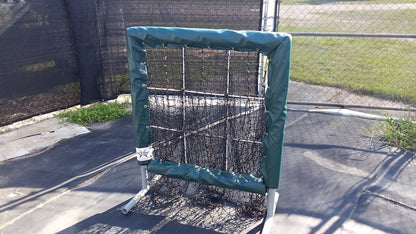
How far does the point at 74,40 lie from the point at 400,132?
18.6 feet

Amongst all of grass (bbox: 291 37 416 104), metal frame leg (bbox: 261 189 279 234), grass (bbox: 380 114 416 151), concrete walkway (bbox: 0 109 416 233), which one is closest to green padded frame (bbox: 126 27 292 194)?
metal frame leg (bbox: 261 189 279 234)

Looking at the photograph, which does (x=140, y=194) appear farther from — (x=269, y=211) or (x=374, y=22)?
(x=374, y=22)

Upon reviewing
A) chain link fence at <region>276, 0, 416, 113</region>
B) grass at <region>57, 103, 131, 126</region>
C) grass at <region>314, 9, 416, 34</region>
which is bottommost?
grass at <region>57, 103, 131, 126</region>

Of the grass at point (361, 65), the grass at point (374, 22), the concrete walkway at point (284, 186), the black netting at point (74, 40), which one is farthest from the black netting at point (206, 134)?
the grass at point (374, 22)

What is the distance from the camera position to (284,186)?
424 cm

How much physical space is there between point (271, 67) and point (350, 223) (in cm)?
185

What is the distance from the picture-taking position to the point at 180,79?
3707mm

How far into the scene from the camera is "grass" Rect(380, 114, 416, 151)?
16.5 feet

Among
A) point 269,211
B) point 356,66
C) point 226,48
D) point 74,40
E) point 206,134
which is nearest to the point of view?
point 226,48

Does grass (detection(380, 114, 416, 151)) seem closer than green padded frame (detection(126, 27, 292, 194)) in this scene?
No

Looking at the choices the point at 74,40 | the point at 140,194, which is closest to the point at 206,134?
the point at 140,194

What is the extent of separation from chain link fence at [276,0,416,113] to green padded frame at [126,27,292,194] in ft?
9.05

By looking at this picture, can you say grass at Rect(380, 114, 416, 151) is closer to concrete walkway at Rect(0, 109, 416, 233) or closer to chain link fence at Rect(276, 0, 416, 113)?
concrete walkway at Rect(0, 109, 416, 233)

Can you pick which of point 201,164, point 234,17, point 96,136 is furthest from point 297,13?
point 201,164
